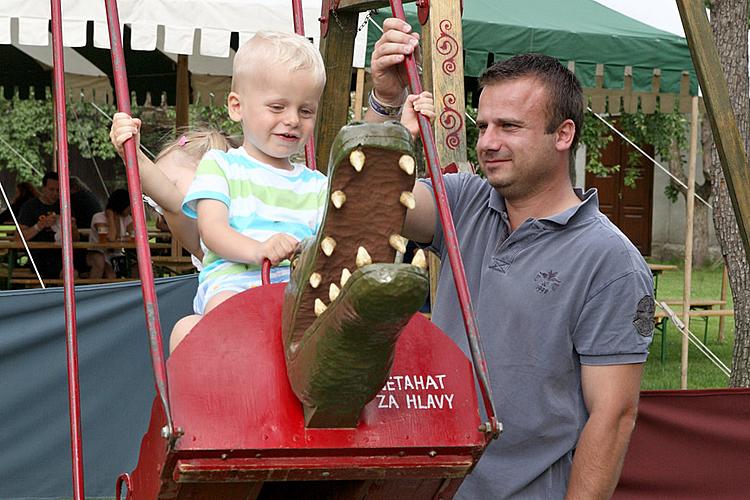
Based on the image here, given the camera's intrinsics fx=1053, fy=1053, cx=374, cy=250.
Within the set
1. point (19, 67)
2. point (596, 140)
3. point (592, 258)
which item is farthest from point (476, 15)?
point (596, 140)

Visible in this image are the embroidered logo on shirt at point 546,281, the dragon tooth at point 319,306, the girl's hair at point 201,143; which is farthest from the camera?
the girl's hair at point 201,143

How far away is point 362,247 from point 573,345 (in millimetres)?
1271

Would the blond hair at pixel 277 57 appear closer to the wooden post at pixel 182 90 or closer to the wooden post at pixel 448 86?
the wooden post at pixel 448 86

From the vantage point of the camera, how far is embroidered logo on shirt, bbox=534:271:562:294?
2.79 meters

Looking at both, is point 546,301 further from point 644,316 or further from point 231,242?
point 231,242

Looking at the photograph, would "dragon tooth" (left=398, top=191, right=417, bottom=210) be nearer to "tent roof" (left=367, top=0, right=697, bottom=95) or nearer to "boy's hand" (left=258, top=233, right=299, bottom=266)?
"boy's hand" (left=258, top=233, right=299, bottom=266)

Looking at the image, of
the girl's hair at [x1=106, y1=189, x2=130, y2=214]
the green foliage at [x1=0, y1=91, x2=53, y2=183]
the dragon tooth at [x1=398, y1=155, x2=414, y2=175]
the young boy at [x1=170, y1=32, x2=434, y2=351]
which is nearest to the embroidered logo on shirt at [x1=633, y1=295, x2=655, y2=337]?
the young boy at [x1=170, y1=32, x2=434, y2=351]

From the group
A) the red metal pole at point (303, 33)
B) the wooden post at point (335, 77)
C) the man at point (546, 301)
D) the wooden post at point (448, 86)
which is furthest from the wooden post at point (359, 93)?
the man at point (546, 301)

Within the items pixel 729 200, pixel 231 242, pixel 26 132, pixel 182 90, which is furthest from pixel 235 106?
pixel 26 132

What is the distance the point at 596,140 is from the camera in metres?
18.9

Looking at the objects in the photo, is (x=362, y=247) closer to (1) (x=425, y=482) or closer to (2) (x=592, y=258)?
(1) (x=425, y=482)

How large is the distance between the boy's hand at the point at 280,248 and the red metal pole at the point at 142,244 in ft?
1.12

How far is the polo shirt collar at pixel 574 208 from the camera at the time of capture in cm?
286

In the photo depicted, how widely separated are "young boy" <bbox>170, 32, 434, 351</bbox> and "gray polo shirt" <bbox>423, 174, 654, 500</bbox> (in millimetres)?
549
